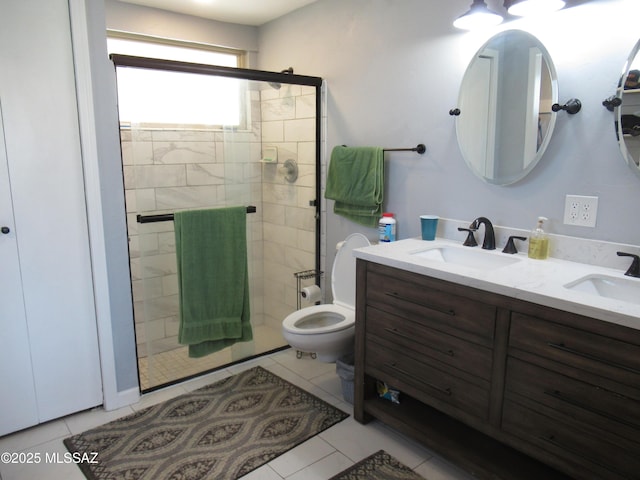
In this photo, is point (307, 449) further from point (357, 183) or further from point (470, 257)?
point (357, 183)

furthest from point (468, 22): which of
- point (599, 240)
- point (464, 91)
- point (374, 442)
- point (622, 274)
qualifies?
point (374, 442)

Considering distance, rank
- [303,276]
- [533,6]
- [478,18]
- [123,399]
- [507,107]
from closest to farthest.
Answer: [533,6], [478,18], [507,107], [123,399], [303,276]

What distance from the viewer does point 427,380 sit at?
1919 mm

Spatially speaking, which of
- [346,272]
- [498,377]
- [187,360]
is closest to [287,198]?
[346,272]

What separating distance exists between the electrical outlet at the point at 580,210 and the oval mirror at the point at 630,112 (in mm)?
200

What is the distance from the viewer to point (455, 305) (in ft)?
5.77

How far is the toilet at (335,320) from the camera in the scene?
240 centimetres

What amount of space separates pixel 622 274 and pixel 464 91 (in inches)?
41.6

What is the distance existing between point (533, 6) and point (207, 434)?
2.35m

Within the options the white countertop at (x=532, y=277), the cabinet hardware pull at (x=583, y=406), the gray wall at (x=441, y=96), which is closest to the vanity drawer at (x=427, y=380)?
the cabinet hardware pull at (x=583, y=406)

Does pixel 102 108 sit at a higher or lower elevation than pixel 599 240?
higher

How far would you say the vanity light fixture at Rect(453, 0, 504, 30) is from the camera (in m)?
1.87

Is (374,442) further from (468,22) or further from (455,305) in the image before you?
(468,22)

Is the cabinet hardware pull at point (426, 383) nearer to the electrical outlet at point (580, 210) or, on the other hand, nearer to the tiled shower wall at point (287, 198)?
the electrical outlet at point (580, 210)
